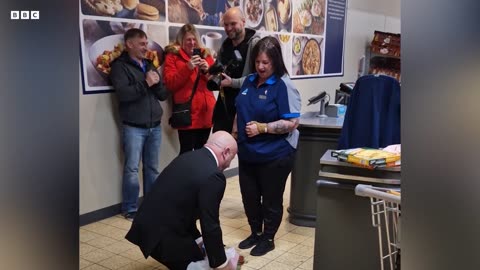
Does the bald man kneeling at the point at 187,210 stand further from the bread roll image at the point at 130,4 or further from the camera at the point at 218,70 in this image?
the bread roll image at the point at 130,4

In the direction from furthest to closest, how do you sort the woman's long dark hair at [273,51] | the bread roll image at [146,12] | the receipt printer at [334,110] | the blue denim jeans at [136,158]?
the receipt printer at [334,110], the bread roll image at [146,12], the blue denim jeans at [136,158], the woman's long dark hair at [273,51]

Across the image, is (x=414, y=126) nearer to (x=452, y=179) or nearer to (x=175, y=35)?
(x=452, y=179)

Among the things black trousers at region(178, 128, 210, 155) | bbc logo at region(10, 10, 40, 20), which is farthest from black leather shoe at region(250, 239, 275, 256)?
bbc logo at region(10, 10, 40, 20)

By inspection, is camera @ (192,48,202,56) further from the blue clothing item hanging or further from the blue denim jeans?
the blue clothing item hanging

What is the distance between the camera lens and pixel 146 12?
181 inches

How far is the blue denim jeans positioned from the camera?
14.2 feet

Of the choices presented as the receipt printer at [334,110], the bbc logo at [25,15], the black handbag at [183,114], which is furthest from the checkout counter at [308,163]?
the bbc logo at [25,15]

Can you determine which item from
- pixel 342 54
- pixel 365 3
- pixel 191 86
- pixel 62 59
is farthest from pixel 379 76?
pixel 365 3

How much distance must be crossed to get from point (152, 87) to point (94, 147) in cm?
68

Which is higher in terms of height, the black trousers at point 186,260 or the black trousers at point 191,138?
the black trousers at point 191,138

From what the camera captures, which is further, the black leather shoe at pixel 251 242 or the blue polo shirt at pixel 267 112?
the black leather shoe at pixel 251 242

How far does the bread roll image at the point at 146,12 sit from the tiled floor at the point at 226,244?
5.70 feet

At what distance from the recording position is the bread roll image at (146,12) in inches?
179

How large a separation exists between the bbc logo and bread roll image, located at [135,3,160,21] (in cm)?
301
